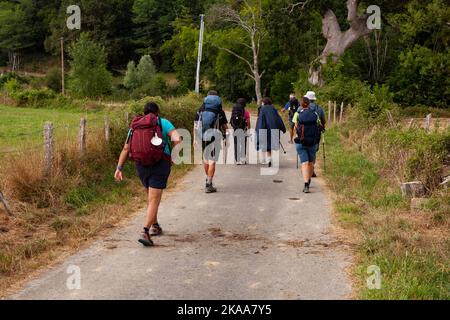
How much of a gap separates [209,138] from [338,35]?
101 feet

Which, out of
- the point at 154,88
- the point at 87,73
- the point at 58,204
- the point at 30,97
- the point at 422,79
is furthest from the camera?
the point at 154,88

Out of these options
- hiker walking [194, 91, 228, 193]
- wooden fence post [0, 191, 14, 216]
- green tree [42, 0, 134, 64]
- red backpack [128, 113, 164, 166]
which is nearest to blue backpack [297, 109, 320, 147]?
hiker walking [194, 91, 228, 193]

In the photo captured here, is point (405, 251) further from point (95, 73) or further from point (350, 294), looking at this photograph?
point (95, 73)

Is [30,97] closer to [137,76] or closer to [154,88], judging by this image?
[154,88]

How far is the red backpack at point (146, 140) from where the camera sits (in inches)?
295

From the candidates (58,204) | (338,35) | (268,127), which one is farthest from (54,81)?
(58,204)

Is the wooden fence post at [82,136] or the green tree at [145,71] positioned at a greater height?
the green tree at [145,71]

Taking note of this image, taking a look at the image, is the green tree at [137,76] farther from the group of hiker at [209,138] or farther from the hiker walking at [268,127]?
the hiker walking at [268,127]

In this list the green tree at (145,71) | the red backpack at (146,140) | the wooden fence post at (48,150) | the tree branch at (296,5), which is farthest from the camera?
the green tree at (145,71)

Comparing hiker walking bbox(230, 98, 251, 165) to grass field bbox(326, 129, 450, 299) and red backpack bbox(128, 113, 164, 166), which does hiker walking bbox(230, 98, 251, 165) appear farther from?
red backpack bbox(128, 113, 164, 166)

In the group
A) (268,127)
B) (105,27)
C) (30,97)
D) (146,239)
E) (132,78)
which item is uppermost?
(105,27)

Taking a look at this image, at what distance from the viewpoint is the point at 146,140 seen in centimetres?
750

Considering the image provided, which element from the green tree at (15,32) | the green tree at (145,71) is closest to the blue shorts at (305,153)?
the green tree at (145,71)

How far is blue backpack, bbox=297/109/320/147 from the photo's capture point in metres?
11.4
